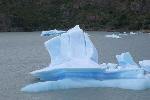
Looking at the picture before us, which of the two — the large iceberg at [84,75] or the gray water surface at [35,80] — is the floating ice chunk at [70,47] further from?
the gray water surface at [35,80]

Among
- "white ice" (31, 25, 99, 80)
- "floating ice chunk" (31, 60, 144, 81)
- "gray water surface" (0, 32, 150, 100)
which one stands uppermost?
"white ice" (31, 25, 99, 80)

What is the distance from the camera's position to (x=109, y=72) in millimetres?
5945

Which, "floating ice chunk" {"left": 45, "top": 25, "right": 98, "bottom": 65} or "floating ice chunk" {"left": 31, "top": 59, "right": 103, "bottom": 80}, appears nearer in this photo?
"floating ice chunk" {"left": 31, "top": 59, "right": 103, "bottom": 80}

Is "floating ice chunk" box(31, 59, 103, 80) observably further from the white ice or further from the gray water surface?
the gray water surface

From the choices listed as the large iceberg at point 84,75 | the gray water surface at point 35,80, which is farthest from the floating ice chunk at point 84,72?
the gray water surface at point 35,80

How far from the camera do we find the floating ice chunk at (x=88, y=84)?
584 centimetres

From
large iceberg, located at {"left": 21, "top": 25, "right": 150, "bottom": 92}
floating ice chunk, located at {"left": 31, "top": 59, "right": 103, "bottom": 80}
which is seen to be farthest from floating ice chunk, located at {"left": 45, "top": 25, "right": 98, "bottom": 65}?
floating ice chunk, located at {"left": 31, "top": 59, "right": 103, "bottom": 80}

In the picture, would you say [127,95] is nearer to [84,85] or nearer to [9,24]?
[84,85]

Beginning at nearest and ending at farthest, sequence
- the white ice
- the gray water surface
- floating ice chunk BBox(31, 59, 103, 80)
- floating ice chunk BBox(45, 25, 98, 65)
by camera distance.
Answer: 1. the gray water surface
2. floating ice chunk BBox(31, 59, 103, 80)
3. the white ice
4. floating ice chunk BBox(45, 25, 98, 65)

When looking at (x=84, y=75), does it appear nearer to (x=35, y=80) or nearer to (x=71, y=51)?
(x=71, y=51)

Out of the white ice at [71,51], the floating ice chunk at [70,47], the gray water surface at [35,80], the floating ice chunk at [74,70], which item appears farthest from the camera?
the floating ice chunk at [70,47]

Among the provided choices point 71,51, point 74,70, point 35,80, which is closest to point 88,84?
point 74,70

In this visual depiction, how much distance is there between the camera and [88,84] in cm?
589

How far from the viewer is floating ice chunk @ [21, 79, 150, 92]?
5.84 m
